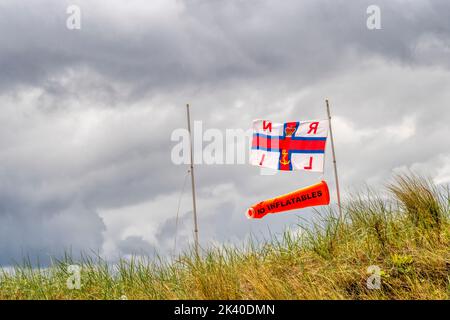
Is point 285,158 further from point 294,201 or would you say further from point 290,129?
point 294,201

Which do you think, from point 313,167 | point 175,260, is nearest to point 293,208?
point 313,167

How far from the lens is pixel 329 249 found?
12.0m

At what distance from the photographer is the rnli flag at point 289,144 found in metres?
18.5

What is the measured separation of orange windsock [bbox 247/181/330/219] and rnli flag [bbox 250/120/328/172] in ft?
7.03

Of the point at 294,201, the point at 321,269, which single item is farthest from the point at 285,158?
the point at 321,269

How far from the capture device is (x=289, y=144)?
1870cm

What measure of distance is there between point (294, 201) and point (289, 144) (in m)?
2.99

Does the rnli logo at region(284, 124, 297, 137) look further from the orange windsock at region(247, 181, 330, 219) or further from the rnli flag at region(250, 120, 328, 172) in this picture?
the orange windsock at region(247, 181, 330, 219)

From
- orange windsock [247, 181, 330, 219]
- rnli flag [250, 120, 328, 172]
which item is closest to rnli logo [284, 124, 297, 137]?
rnli flag [250, 120, 328, 172]

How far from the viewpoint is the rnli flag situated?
18.5 meters

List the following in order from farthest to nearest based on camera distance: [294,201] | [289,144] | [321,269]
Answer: [289,144]
[294,201]
[321,269]

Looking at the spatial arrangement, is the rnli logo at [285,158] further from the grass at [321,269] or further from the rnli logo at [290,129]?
the grass at [321,269]
